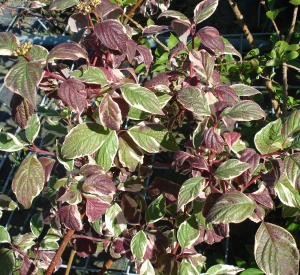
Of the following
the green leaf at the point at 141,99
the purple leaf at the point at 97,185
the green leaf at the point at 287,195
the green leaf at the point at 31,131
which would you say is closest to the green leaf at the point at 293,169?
the green leaf at the point at 287,195

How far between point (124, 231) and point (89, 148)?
326 mm

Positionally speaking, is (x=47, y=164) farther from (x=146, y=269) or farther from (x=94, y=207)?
(x=146, y=269)

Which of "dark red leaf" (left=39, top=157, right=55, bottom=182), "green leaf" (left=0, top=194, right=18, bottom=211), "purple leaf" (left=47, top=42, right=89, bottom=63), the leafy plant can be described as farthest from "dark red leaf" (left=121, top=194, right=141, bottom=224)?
"purple leaf" (left=47, top=42, right=89, bottom=63)

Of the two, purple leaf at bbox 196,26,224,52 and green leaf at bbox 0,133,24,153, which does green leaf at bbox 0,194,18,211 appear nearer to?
green leaf at bbox 0,133,24,153

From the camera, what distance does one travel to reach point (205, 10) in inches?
47.0

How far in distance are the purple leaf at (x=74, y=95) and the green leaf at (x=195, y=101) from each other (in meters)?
0.21

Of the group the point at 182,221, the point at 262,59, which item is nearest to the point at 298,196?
the point at 182,221

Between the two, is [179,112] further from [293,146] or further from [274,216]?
[274,216]

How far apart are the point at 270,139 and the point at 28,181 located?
0.54 meters

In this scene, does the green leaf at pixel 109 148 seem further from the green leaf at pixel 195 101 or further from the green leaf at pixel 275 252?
the green leaf at pixel 275 252

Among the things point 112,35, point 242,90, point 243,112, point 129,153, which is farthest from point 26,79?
point 242,90

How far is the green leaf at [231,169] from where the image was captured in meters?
0.97

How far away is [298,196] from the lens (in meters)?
1.06

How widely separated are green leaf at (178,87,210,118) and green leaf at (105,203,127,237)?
38 centimetres
